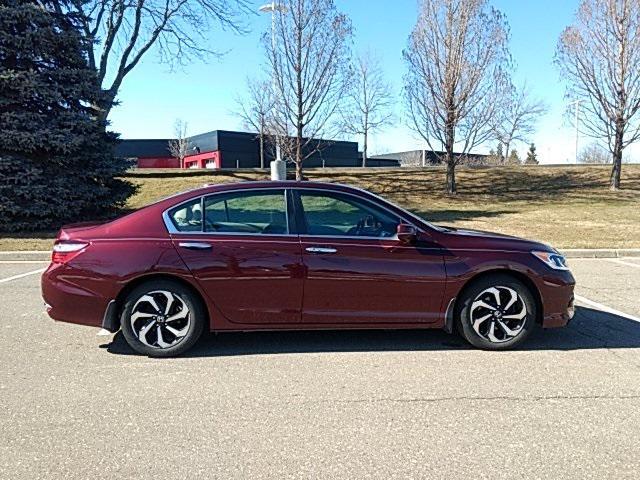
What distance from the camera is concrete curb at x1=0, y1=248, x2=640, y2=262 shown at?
9.89 meters

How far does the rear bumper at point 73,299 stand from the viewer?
4.25 meters

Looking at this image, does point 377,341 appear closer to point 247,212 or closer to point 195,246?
point 247,212

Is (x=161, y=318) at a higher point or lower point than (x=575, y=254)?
higher

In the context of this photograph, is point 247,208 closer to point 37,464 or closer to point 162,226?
point 162,226

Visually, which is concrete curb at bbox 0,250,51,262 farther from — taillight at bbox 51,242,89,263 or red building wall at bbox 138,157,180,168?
red building wall at bbox 138,157,180,168

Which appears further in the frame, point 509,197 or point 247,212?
point 509,197

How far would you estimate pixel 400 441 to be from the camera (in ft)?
9.65

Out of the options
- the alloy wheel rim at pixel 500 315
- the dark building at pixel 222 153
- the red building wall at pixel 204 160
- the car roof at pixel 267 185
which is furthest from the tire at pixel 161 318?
the red building wall at pixel 204 160

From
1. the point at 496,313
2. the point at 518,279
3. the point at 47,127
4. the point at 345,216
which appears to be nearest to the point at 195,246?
the point at 345,216

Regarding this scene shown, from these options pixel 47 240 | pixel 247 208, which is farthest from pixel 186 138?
pixel 247 208

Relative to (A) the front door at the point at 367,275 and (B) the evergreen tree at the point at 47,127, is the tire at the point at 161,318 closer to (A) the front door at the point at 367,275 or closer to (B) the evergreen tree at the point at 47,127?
(A) the front door at the point at 367,275

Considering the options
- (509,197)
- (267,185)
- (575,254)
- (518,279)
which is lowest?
(575,254)

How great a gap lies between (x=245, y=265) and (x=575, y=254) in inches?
322

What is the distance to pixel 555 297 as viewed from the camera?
14.6 ft
